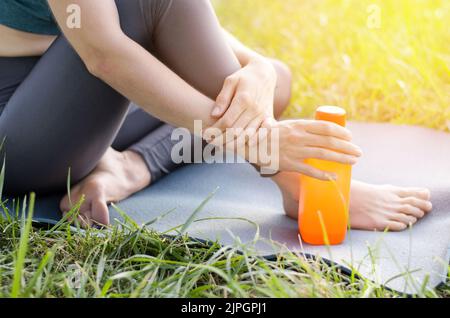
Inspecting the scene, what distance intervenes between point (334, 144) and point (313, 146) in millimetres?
46

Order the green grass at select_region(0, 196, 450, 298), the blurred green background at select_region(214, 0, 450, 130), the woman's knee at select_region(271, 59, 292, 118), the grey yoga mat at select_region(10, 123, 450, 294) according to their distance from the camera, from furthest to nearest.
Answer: the blurred green background at select_region(214, 0, 450, 130) → the woman's knee at select_region(271, 59, 292, 118) → the grey yoga mat at select_region(10, 123, 450, 294) → the green grass at select_region(0, 196, 450, 298)

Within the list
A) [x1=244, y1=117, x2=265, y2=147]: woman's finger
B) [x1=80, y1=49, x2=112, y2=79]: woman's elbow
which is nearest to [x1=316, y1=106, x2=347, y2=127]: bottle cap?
[x1=244, y1=117, x2=265, y2=147]: woman's finger

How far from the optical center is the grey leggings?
1.48m

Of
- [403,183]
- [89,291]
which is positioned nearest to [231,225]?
[89,291]

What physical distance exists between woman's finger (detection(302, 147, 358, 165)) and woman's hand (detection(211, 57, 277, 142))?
0.13 m

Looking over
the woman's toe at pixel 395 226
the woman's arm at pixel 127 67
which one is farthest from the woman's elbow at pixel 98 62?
the woman's toe at pixel 395 226

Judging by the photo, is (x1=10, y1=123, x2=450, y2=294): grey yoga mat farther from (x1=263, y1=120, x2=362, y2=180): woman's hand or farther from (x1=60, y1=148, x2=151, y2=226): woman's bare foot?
(x1=263, y1=120, x2=362, y2=180): woman's hand

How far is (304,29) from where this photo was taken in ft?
9.53

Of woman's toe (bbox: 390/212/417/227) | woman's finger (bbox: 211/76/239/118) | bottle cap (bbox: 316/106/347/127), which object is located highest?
woman's finger (bbox: 211/76/239/118)

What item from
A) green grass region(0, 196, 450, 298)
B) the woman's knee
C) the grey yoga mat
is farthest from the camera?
the woman's knee

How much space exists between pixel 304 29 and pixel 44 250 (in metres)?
1.77

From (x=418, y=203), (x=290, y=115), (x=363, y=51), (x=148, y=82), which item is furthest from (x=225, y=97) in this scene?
(x=363, y=51)

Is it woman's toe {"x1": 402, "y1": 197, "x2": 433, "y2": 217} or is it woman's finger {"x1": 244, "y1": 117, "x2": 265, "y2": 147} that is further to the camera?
woman's toe {"x1": 402, "y1": 197, "x2": 433, "y2": 217}

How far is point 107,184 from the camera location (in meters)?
1.67
